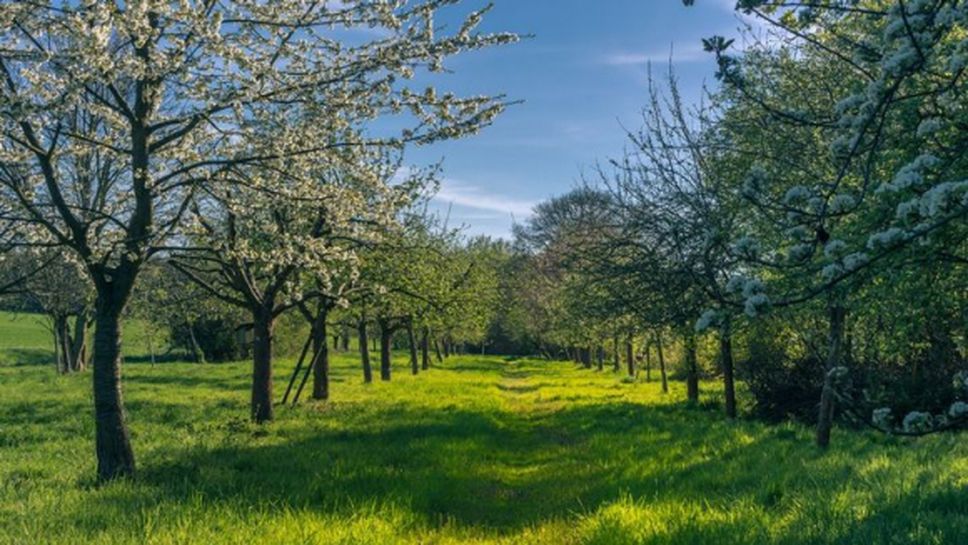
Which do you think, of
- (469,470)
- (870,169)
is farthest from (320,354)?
(870,169)

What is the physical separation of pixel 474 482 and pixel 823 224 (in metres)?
7.89

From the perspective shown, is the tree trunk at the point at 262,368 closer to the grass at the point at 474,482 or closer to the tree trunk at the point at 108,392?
the grass at the point at 474,482

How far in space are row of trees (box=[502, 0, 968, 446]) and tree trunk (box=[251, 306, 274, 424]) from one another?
7.77 m

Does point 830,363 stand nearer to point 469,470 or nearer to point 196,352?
point 469,470

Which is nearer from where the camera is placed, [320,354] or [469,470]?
[469,470]

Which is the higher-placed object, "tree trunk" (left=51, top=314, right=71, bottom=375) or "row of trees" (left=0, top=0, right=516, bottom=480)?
"row of trees" (left=0, top=0, right=516, bottom=480)

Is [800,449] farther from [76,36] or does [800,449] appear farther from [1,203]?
[1,203]

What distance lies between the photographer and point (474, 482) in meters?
11.0

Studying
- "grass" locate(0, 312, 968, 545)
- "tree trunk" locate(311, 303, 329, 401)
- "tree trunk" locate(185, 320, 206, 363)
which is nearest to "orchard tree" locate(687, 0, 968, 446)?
"grass" locate(0, 312, 968, 545)

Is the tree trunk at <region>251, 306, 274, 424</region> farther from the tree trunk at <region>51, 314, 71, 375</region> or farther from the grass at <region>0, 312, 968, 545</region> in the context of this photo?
the tree trunk at <region>51, 314, 71, 375</region>

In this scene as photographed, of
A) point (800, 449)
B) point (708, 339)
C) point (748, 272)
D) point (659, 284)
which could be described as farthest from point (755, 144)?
point (708, 339)

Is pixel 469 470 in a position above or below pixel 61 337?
below

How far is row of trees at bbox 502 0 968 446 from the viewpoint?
3.85 m

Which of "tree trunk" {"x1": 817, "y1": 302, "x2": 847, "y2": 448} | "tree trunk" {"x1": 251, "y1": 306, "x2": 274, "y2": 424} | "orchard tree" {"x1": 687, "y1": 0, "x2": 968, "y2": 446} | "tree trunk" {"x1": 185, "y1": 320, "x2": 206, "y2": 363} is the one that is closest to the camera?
"orchard tree" {"x1": 687, "y1": 0, "x2": 968, "y2": 446}
